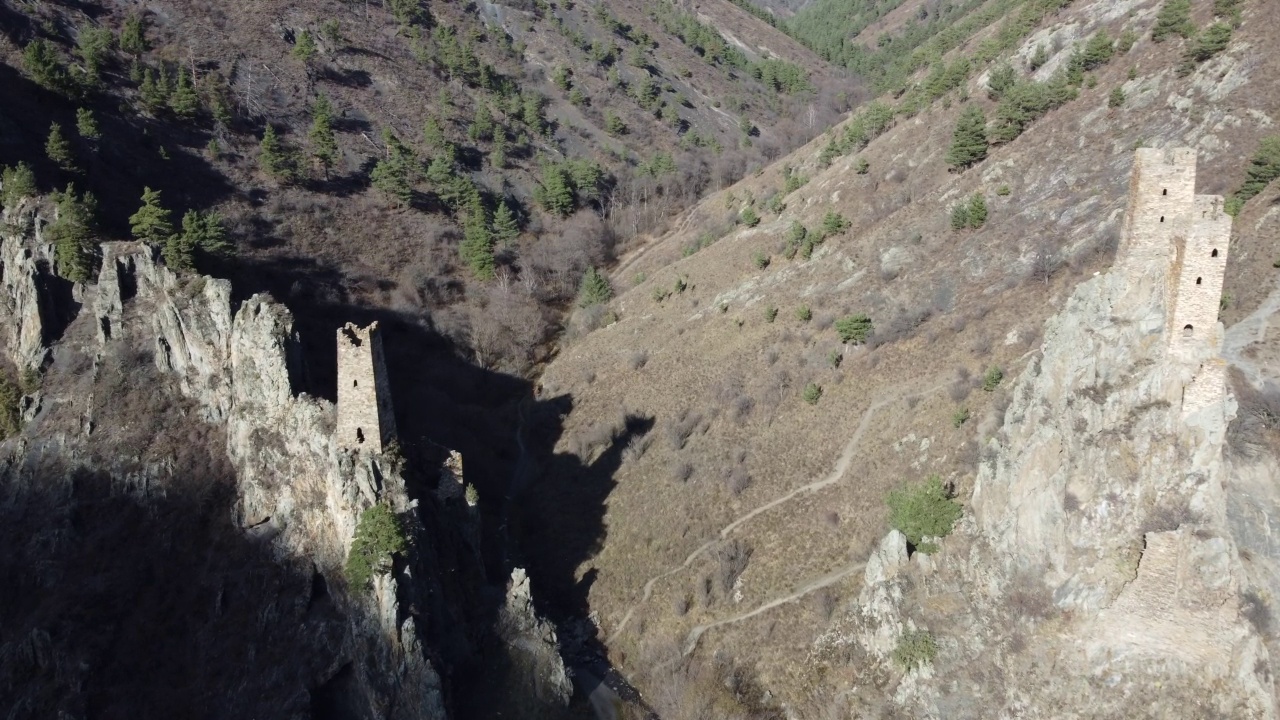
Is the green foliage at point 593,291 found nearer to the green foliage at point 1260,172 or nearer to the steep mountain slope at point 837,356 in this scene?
the steep mountain slope at point 837,356

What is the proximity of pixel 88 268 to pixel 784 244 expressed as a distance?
43053 mm

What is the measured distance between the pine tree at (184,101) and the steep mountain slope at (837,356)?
3745 cm

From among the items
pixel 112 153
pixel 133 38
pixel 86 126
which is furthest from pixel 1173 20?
pixel 133 38

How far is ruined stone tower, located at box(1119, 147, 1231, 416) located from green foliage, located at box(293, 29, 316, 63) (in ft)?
277

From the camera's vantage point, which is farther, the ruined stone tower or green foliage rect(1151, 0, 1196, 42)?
green foliage rect(1151, 0, 1196, 42)

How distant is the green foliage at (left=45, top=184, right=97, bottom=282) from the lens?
41.6m

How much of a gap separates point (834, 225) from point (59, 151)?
49373mm

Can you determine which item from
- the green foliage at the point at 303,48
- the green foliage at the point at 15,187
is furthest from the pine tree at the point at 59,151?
the green foliage at the point at 303,48

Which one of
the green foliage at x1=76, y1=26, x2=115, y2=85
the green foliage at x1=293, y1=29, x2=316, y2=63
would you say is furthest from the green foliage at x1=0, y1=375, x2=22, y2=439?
the green foliage at x1=293, y1=29, x2=316, y2=63

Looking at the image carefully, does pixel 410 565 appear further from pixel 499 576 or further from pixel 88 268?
pixel 88 268

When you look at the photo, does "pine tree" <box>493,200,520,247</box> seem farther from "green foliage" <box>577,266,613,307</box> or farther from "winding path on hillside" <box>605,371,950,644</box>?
"winding path on hillside" <box>605,371,950,644</box>

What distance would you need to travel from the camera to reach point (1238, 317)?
30.5 meters

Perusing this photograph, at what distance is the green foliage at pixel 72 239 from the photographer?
136ft

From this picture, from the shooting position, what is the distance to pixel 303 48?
88062mm
